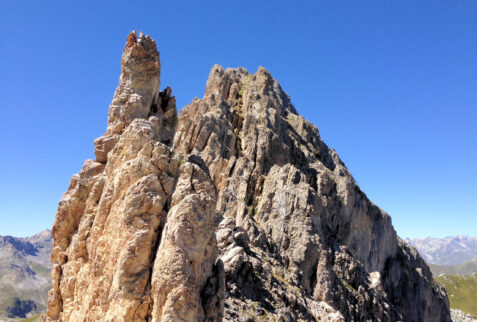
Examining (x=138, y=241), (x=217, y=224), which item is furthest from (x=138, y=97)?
(x=217, y=224)

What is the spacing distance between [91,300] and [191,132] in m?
64.2

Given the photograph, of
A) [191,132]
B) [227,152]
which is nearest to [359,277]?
[227,152]

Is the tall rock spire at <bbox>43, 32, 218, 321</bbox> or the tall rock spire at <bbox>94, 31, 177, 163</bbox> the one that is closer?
the tall rock spire at <bbox>43, 32, 218, 321</bbox>

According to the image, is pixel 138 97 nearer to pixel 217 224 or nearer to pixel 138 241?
pixel 138 241

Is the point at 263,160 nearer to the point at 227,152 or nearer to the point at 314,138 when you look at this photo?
the point at 227,152

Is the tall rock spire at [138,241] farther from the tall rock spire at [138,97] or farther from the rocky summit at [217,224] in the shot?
the tall rock spire at [138,97]

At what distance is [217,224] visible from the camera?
49.9 metres


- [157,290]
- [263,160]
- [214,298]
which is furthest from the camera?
[263,160]

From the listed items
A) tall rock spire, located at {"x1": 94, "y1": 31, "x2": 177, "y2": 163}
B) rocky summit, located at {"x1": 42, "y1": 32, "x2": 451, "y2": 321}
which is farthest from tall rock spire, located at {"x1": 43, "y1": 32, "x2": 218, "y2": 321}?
tall rock spire, located at {"x1": 94, "y1": 31, "x2": 177, "y2": 163}

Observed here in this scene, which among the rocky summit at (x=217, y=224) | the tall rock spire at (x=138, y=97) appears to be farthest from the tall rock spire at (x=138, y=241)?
the tall rock spire at (x=138, y=97)

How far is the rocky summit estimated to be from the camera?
21.1 meters

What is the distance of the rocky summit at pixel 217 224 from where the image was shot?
21094 mm

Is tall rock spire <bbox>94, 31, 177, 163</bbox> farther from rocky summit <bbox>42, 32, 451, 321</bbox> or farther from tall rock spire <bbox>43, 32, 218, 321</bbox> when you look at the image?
tall rock spire <bbox>43, 32, 218, 321</bbox>

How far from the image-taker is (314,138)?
4382 inches
